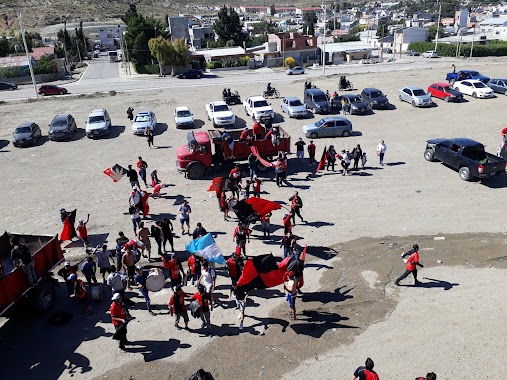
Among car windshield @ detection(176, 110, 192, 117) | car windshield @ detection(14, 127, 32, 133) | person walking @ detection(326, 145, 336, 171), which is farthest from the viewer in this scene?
car windshield @ detection(176, 110, 192, 117)

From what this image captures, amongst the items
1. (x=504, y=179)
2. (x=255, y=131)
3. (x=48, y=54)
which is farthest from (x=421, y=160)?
(x=48, y=54)

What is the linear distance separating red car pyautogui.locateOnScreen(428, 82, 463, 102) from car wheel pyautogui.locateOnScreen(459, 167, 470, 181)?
56.4ft

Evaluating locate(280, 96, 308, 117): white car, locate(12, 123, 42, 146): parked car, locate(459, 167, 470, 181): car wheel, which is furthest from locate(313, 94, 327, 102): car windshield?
locate(12, 123, 42, 146): parked car

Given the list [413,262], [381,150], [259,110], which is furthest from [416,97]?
[413,262]

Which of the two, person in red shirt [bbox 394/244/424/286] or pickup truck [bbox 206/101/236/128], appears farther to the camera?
pickup truck [bbox 206/101/236/128]

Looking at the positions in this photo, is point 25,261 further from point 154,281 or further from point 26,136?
point 26,136

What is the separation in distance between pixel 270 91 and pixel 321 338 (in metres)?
32.9

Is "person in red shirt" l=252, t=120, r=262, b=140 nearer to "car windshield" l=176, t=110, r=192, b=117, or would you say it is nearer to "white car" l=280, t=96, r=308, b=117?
"white car" l=280, t=96, r=308, b=117

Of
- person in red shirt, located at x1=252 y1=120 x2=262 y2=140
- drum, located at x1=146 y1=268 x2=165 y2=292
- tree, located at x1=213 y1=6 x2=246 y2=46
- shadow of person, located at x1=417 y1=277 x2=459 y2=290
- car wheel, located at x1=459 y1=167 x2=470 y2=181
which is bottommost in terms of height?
shadow of person, located at x1=417 y1=277 x2=459 y2=290

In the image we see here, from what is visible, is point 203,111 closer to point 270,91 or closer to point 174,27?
point 270,91

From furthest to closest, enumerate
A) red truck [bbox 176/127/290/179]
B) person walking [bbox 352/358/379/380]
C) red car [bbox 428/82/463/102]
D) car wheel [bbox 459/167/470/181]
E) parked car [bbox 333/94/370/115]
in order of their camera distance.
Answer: red car [bbox 428/82/463/102] → parked car [bbox 333/94/370/115] → red truck [bbox 176/127/290/179] → car wheel [bbox 459/167/470/181] → person walking [bbox 352/358/379/380]

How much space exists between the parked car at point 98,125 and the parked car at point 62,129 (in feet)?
4.00

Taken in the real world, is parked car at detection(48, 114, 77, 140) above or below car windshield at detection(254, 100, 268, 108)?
below

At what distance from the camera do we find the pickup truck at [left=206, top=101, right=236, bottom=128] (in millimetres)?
30719
